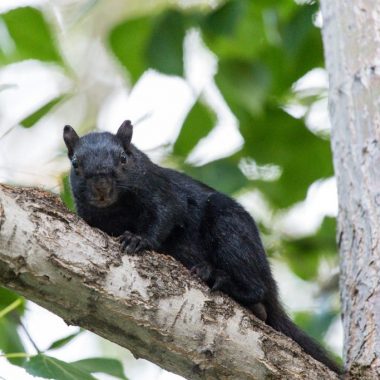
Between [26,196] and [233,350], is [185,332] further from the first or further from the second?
[26,196]

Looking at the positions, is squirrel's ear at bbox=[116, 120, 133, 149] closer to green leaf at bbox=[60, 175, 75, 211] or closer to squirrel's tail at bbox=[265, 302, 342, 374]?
green leaf at bbox=[60, 175, 75, 211]

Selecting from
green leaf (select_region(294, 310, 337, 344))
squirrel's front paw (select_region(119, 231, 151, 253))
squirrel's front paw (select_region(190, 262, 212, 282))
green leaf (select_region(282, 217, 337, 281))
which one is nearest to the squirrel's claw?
squirrel's front paw (select_region(119, 231, 151, 253))

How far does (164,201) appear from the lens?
3.62 metres

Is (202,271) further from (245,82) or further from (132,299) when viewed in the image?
(245,82)

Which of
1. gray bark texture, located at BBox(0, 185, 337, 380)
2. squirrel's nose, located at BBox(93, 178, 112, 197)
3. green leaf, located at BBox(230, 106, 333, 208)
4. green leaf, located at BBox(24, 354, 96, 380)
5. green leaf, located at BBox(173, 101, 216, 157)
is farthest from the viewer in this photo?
green leaf, located at BBox(230, 106, 333, 208)

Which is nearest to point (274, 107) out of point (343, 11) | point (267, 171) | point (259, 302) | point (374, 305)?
point (267, 171)

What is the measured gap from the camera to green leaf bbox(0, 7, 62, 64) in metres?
4.44

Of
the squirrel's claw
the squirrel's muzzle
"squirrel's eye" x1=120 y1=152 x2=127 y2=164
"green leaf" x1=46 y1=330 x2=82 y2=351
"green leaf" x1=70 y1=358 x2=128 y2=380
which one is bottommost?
"green leaf" x1=70 y1=358 x2=128 y2=380

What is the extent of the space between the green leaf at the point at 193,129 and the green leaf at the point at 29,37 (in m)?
0.77

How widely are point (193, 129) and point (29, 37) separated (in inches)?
38.3

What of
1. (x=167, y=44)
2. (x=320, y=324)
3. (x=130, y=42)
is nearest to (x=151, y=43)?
(x=167, y=44)

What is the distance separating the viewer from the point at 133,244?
9.32ft

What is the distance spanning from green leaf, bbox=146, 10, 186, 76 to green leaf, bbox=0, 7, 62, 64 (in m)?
0.52

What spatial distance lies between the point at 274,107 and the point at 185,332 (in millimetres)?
2362
